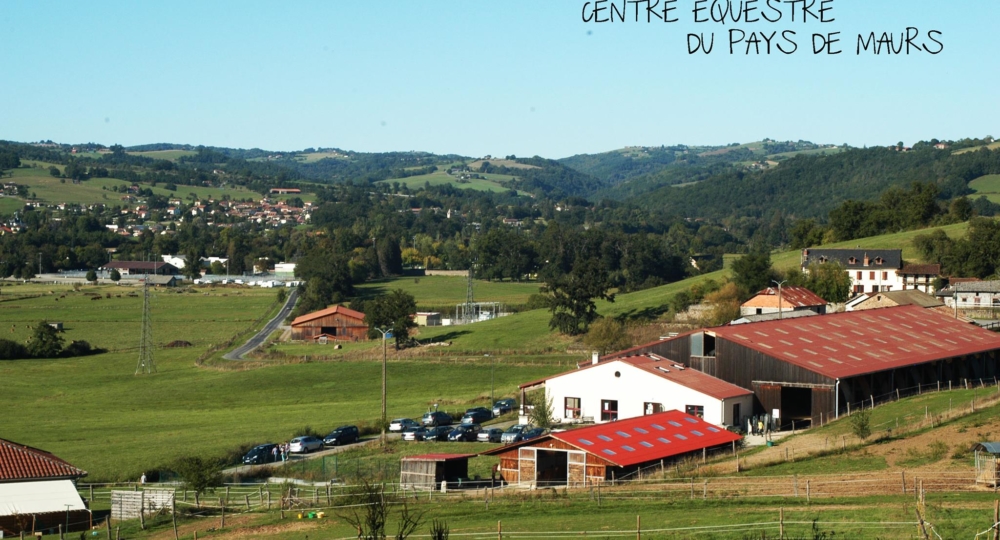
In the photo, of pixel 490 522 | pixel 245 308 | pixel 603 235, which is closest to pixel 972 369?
pixel 490 522

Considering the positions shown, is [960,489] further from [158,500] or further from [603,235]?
[603,235]

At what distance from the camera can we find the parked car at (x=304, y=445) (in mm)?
50875

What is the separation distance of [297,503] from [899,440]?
64.8 feet

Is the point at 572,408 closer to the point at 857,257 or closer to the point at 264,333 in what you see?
the point at 857,257

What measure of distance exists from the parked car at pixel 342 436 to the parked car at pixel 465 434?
14.8 feet

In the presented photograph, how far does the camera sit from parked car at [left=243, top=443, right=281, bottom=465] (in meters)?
48.9

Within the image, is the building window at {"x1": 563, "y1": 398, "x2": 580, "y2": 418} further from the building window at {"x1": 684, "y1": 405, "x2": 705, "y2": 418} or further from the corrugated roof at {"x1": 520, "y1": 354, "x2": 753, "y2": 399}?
the building window at {"x1": 684, "y1": 405, "x2": 705, "y2": 418}

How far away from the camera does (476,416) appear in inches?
2323

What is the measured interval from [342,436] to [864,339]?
2705 cm

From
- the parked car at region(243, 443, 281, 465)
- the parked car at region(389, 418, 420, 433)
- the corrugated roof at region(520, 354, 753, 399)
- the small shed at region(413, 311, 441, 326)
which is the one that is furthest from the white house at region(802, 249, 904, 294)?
the parked car at region(243, 443, 281, 465)

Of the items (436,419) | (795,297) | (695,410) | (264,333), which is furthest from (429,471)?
(264,333)

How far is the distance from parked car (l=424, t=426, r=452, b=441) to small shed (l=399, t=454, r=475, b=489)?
41.0 feet

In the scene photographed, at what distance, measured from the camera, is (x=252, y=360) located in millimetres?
92812

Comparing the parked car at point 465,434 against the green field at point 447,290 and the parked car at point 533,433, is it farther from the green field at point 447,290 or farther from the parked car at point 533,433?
the green field at point 447,290
